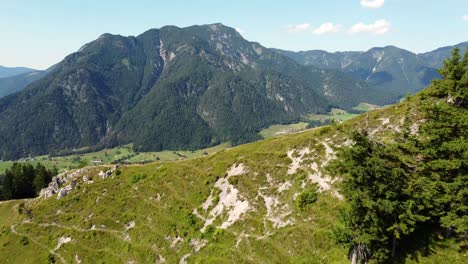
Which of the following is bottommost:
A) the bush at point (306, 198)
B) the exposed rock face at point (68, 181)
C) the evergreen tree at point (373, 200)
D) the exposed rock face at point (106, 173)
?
the exposed rock face at point (68, 181)

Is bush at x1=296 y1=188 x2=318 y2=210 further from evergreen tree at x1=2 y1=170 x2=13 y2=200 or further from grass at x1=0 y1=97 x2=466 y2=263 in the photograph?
evergreen tree at x1=2 y1=170 x2=13 y2=200

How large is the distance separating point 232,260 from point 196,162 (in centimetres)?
3444

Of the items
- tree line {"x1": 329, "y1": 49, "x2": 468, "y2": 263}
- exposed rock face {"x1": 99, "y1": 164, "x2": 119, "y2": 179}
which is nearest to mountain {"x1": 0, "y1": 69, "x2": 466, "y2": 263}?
exposed rock face {"x1": 99, "y1": 164, "x2": 119, "y2": 179}

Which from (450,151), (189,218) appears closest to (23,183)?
(189,218)

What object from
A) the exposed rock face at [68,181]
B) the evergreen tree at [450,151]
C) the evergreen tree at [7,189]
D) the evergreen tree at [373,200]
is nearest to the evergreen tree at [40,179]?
the evergreen tree at [7,189]

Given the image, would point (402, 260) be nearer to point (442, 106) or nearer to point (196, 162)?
point (442, 106)

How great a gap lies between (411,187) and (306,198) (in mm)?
20927

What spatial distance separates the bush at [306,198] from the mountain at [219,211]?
0.18 meters

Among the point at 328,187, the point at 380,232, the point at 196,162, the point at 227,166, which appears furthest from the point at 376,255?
the point at 196,162

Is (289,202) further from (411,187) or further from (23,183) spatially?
(23,183)

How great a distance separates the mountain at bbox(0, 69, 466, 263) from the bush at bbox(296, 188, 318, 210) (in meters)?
0.18

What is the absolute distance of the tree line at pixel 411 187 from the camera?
31234mm

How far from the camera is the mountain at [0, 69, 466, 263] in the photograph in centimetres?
4691

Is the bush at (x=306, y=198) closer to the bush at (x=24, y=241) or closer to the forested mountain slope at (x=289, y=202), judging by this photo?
the forested mountain slope at (x=289, y=202)
